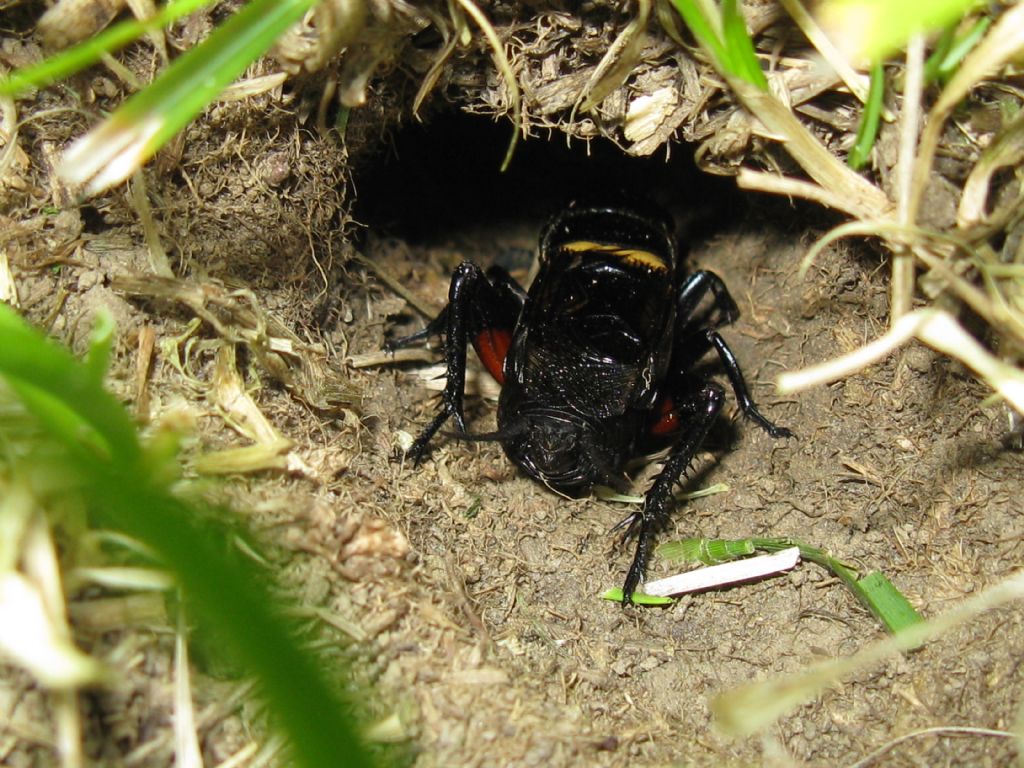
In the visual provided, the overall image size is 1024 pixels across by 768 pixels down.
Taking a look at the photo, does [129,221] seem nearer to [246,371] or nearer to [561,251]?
[246,371]

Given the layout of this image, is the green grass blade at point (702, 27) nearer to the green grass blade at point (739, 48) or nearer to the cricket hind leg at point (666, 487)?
the green grass blade at point (739, 48)

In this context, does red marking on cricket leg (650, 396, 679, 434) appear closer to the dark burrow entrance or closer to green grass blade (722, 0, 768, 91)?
the dark burrow entrance

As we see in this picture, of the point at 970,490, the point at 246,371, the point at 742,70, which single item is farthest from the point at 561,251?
the point at 970,490

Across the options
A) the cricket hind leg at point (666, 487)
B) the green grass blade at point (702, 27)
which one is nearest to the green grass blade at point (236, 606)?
the cricket hind leg at point (666, 487)

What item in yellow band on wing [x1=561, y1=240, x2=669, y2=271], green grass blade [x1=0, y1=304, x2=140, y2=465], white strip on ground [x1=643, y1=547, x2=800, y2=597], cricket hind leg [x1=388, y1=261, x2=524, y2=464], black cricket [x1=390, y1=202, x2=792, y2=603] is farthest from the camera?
yellow band on wing [x1=561, y1=240, x2=669, y2=271]

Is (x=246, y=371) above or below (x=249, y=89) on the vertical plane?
below

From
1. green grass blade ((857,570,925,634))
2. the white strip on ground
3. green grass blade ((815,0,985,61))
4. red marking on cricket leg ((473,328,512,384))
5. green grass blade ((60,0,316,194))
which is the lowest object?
green grass blade ((857,570,925,634))

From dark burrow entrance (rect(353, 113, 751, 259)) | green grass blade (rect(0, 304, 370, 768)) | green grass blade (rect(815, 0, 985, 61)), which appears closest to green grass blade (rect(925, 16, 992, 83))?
green grass blade (rect(815, 0, 985, 61))
